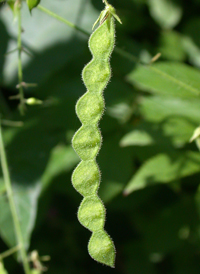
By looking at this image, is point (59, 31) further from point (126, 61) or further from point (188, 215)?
point (188, 215)

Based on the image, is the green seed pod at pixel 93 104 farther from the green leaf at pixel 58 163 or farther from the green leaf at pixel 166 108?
the green leaf at pixel 166 108

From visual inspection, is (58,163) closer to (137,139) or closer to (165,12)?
(137,139)

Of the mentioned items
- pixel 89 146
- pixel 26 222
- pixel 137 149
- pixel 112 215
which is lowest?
pixel 112 215

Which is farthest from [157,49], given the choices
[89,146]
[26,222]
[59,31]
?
[89,146]

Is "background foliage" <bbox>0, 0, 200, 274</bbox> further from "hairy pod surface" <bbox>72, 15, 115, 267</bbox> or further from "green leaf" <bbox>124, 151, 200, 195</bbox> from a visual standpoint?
"hairy pod surface" <bbox>72, 15, 115, 267</bbox>

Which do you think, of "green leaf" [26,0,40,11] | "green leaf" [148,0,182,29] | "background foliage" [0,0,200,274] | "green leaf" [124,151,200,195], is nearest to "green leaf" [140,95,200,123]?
"background foliage" [0,0,200,274]

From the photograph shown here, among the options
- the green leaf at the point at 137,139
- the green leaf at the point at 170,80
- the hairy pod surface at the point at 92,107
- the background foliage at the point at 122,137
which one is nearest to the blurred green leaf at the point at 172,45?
the background foliage at the point at 122,137

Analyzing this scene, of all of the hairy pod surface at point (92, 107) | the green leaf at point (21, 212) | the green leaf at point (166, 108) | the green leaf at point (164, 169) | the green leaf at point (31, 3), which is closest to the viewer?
the hairy pod surface at point (92, 107)
